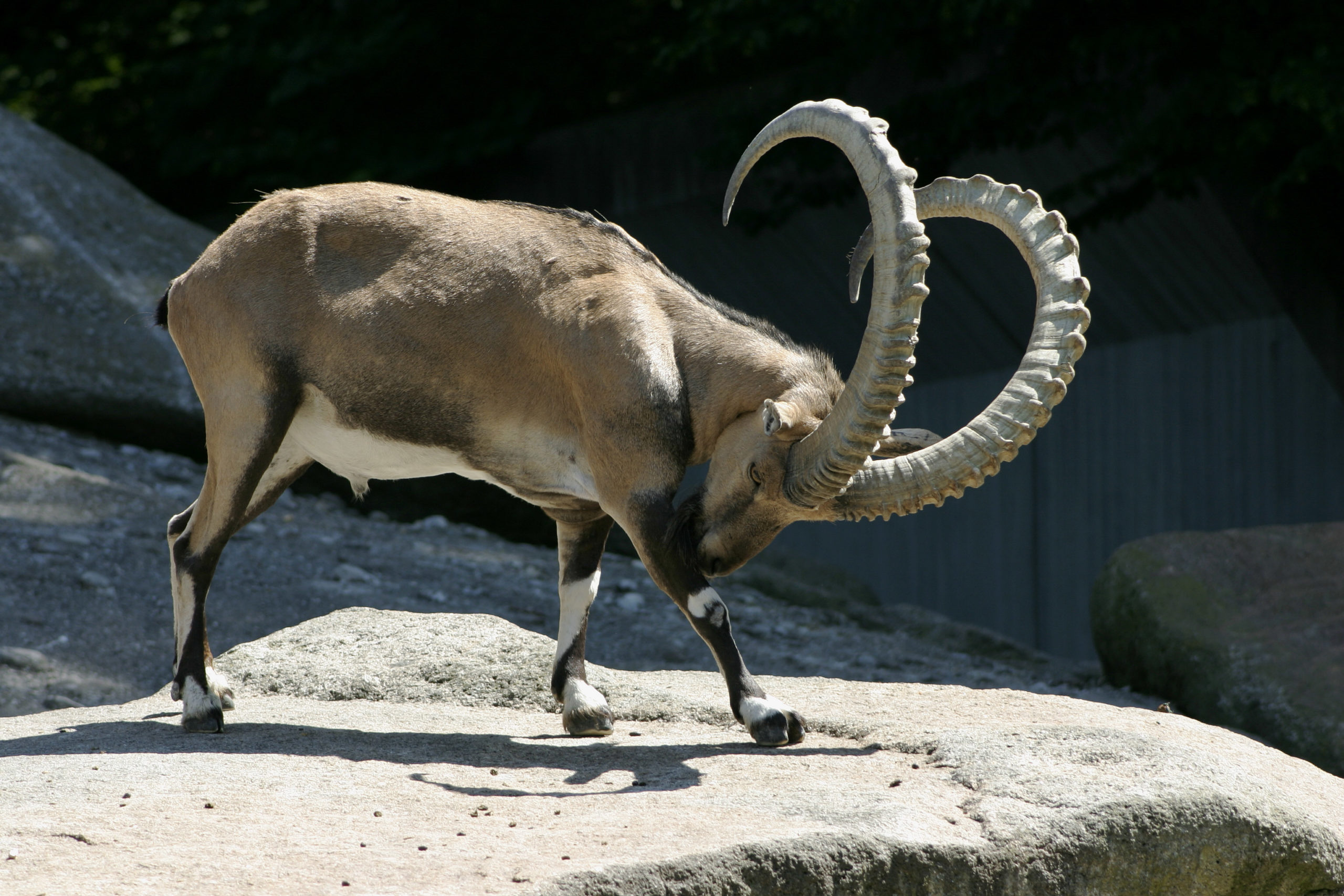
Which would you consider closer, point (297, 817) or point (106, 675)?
point (297, 817)

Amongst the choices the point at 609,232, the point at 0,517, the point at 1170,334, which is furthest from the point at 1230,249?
the point at 0,517

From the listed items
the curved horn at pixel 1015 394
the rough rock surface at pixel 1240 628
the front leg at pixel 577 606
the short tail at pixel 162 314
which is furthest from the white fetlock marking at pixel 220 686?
the rough rock surface at pixel 1240 628

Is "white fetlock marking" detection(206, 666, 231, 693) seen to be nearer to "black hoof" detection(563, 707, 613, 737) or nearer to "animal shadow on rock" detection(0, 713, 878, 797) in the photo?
"animal shadow on rock" detection(0, 713, 878, 797)

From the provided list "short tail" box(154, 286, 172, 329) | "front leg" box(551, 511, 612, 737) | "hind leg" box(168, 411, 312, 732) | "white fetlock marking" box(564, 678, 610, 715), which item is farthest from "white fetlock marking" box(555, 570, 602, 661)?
"short tail" box(154, 286, 172, 329)

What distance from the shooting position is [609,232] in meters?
6.06

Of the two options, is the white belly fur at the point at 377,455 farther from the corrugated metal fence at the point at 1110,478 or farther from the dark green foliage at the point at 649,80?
the corrugated metal fence at the point at 1110,478

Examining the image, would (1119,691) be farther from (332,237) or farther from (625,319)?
(332,237)

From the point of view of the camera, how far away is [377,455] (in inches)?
236

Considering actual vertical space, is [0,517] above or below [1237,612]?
below

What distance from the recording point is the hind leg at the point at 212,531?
18.7 feet

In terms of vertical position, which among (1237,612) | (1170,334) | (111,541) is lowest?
Answer: (111,541)

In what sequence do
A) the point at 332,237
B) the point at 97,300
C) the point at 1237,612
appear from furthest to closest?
the point at 97,300
the point at 1237,612
the point at 332,237

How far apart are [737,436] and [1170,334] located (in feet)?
32.0

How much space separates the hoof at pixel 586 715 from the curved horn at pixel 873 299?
54.3 inches
